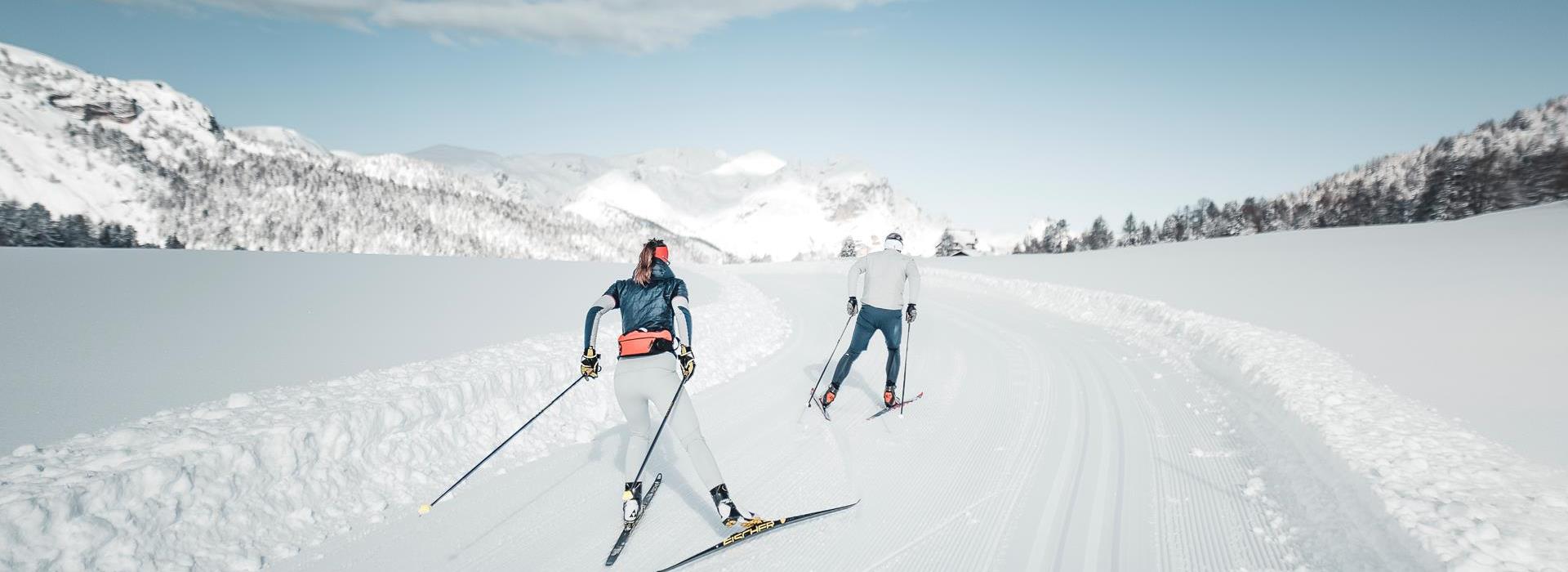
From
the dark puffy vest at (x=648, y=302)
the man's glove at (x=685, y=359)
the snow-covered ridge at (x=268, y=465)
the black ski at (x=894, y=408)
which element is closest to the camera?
the snow-covered ridge at (x=268, y=465)

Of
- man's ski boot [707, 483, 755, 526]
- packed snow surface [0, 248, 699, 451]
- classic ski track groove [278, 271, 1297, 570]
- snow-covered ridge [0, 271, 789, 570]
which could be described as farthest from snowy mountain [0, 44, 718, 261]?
man's ski boot [707, 483, 755, 526]

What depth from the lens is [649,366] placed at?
4500 mm

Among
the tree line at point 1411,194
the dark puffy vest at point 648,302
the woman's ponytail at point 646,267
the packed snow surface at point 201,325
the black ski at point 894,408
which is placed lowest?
the black ski at point 894,408

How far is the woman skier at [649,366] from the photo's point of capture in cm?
441

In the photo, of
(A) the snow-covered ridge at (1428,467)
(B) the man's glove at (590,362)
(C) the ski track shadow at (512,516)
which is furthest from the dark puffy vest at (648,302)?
(A) the snow-covered ridge at (1428,467)

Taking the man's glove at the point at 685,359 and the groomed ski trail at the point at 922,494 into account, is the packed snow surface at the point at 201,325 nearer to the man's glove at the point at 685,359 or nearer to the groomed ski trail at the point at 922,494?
the groomed ski trail at the point at 922,494

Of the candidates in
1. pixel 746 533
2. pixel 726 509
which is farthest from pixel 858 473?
pixel 726 509

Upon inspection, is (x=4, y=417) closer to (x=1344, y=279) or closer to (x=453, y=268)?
(x=453, y=268)

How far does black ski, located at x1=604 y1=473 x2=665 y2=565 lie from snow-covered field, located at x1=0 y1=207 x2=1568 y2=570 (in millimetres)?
84

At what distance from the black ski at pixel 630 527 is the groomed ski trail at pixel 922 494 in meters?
0.07

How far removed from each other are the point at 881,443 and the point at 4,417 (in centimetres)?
757

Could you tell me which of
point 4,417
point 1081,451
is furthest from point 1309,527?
point 4,417

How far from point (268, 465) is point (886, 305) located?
610cm

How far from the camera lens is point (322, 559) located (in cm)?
406
